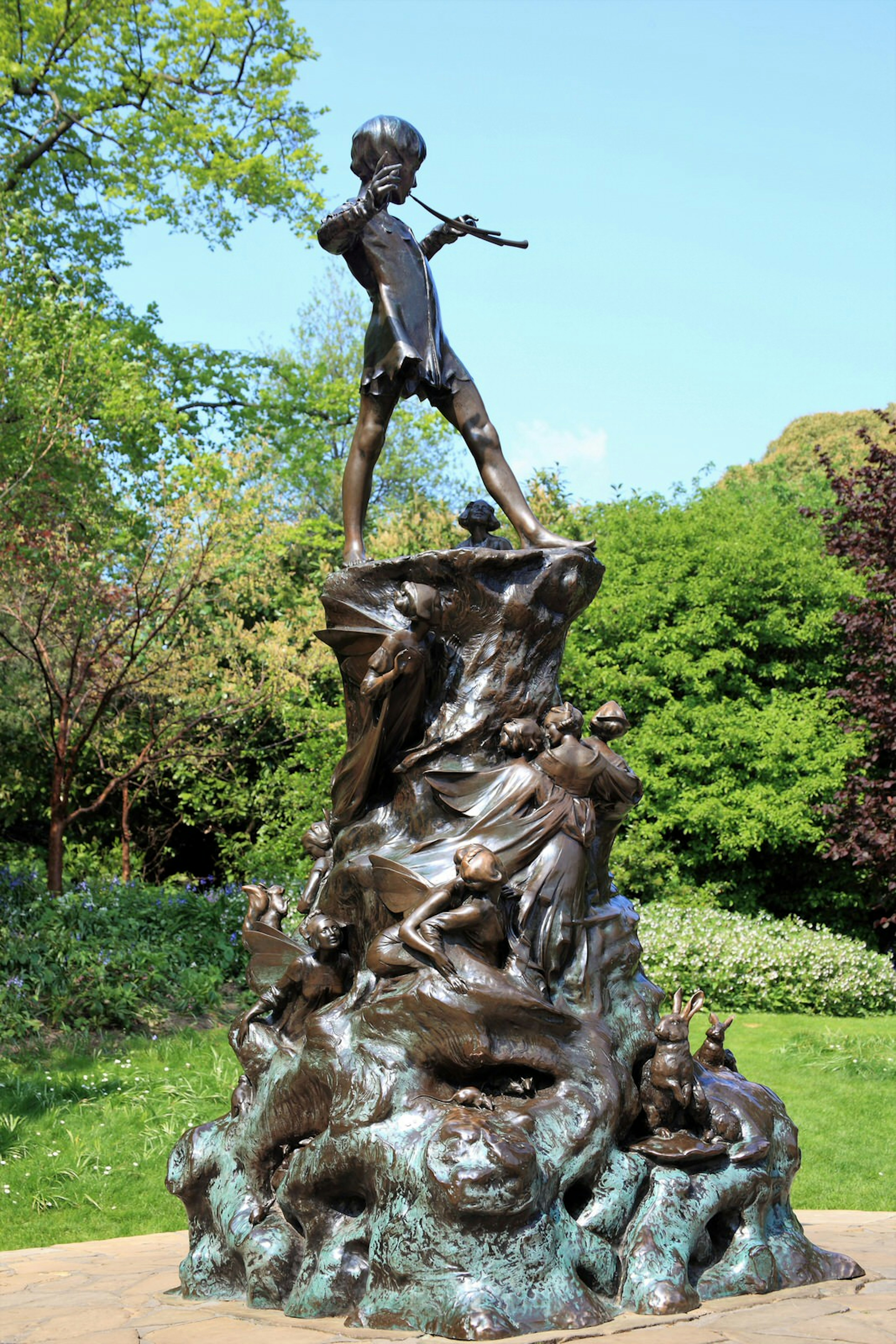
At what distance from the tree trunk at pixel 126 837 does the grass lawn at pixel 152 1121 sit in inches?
180

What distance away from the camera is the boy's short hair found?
5945 mm

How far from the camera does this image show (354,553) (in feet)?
18.9

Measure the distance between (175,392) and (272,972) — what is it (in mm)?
15726

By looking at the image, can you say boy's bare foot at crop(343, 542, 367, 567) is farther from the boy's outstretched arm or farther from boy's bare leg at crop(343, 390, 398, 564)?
the boy's outstretched arm

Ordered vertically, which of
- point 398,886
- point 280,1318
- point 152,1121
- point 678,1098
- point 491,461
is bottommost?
point 152,1121

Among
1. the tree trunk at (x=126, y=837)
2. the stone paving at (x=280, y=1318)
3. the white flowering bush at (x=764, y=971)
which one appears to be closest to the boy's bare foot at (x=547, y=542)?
the stone paving at (x=280, y=1318)

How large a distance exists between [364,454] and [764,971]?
858 cm

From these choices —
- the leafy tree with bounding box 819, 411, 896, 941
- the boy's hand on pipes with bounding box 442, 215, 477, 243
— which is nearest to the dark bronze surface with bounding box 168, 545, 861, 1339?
the boy's hand on pipes with bounding box 442, 215, 477, 243

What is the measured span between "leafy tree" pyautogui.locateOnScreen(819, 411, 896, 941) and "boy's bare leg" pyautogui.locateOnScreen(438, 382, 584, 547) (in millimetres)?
9546

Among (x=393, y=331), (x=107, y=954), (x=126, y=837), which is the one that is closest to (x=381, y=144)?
(x=393, y=331)

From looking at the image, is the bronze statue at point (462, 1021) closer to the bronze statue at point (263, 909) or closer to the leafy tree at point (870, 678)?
the bronze statue at point (263, 909)

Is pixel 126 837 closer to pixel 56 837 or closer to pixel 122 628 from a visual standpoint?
pixel 56 837

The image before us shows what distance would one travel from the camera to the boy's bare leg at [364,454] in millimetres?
5918

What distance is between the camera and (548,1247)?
4059 millimetres
